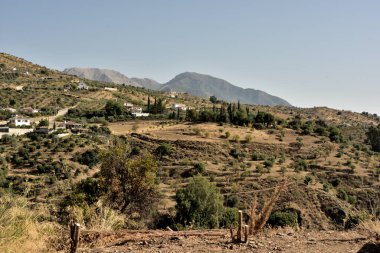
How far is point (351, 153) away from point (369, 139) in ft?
50.1

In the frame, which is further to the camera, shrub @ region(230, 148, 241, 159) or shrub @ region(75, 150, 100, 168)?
shrub @ region(230, 148, 241, 159)

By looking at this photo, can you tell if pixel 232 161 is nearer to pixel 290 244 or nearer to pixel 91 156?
pixel 91 156

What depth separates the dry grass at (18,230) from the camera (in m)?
5.54

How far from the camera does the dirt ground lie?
21.5 ft

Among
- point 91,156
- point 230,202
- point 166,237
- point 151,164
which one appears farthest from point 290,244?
point 91,156

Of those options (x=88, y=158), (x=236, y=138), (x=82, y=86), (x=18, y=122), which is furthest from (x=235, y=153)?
(x=82, y=86)

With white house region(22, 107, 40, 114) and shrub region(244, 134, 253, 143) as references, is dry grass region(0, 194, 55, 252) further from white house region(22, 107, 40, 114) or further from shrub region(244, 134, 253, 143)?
white house region(22, 107, 40, 114)

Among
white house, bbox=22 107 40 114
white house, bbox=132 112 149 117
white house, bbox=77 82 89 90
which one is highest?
white house, bbox=77 82 89 90

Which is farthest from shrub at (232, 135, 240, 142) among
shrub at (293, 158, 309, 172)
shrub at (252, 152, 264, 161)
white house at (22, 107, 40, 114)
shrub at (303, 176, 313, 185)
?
white house at (22, 107, 40, 114)

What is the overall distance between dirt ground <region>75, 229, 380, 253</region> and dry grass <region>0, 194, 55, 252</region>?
77 cm

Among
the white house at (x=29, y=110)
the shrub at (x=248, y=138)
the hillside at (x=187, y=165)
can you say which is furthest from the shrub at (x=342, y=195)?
the white house at (x=29, y=110)

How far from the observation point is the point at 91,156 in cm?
4675

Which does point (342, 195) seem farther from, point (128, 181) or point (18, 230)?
point (18, 230)

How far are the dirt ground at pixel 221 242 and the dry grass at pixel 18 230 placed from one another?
770 millimetres
